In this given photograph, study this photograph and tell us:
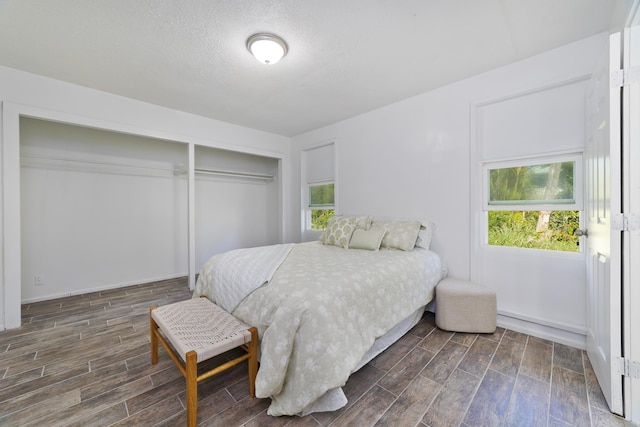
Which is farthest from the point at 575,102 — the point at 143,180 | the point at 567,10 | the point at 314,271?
the point at 143,180

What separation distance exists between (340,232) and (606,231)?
7.22 feet

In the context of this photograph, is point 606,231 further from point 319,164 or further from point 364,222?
point 319,164

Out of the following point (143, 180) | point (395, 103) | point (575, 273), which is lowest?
point (575, 273)

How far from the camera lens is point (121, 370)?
184cm

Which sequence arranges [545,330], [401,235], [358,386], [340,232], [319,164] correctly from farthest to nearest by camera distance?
1. [319,164]
2. [340,232]
3. [401,235]
4. [545,330]
5. [358,386]

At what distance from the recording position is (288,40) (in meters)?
2.03

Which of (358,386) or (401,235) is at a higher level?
(401,235)

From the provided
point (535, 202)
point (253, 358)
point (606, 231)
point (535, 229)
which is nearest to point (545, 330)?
point (535, 229)

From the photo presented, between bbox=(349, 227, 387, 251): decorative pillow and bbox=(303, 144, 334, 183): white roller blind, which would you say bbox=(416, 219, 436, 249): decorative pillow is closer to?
bbox=(349, 227, 387, 251): decorative pillow

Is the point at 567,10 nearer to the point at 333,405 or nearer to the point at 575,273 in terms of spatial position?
the point at 575,273

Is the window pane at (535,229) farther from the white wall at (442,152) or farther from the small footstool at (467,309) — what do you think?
the small footstool at (467,309)

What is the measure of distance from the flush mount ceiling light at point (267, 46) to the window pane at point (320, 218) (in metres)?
2.54

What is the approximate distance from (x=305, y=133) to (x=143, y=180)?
2704 mm

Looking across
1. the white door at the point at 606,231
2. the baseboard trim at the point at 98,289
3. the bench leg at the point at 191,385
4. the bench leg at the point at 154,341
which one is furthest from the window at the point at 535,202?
the baseboard trim at the point at 98,289
